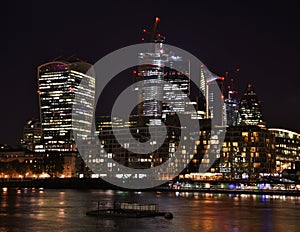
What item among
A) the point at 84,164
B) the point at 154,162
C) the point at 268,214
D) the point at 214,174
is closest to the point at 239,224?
the point at 268,214

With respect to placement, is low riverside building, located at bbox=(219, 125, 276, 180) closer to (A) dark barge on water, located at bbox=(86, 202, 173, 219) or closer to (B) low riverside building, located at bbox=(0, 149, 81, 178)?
(B) low riverside building, located at bbox=(0, 149, 81, 178)

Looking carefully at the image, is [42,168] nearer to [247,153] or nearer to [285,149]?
[247,153]

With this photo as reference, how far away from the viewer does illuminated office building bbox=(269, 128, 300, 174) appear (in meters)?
183

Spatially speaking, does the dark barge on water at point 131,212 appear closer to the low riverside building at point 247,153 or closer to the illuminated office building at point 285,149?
the low riverside building at point 247,153

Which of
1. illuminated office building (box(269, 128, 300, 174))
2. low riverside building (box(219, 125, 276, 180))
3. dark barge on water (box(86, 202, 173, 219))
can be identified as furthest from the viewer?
illuminated office building (box(269, 128, 300, 174))

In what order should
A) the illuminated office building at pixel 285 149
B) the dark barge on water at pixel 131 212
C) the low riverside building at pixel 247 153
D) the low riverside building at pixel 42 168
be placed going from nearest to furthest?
the dark barge on water at pixel 131 212
the low riverside building at pixel 247 153
the illuminated office building at pixel 285 149
the low riverside building at pixel 42 168

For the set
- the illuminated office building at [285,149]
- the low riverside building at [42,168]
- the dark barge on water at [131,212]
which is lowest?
the dark barge on water at [131,212]

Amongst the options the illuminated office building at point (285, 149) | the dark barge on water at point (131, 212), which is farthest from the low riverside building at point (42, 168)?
the dark barge on water at point (131, 212)

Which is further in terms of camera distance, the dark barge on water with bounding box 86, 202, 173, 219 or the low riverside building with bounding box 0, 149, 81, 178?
the low riverside building with bounding box 0, 149, 81, 178

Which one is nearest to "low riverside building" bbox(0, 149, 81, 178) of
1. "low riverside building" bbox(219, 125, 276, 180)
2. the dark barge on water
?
"low riverside building" bbox(219, 125, 276, 180)

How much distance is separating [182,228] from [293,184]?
84.6 metres

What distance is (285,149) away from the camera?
626 feet

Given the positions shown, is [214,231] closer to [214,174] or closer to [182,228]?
[182,228]

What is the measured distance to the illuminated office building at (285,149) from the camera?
183 m
